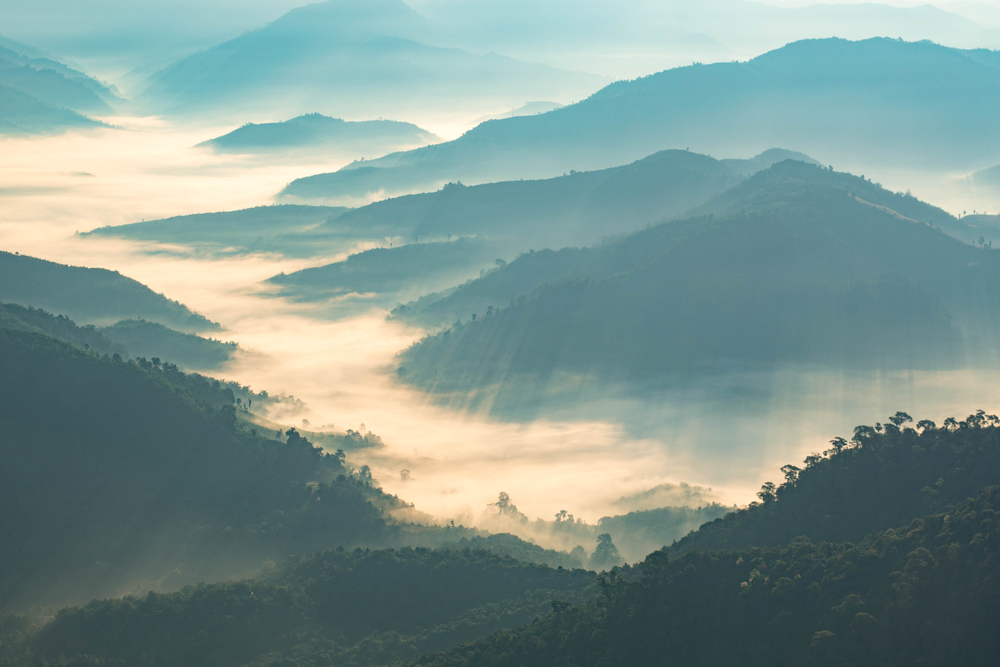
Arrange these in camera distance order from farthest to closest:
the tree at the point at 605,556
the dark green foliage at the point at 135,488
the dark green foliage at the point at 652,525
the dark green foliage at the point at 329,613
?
the dark green foliage at the point at 652,525 < the tree at the point at 605,556 < the dark green foliage at the point at 135,488 < the dark green foliage at the point at 329,613

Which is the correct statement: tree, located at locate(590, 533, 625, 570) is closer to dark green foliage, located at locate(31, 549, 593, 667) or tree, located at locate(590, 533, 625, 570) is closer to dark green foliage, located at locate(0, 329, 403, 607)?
dark green foliage, located at locate(31, 549, 593, 667)

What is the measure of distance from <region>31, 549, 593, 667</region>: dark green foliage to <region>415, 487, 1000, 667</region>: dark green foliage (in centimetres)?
1270

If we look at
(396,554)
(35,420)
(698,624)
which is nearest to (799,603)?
(698,624)

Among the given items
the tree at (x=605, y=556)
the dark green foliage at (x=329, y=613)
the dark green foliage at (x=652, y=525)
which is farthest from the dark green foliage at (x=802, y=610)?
the dark green foliage at (x=652, y=525)

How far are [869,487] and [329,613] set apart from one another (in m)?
58.6

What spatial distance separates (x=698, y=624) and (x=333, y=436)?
124m

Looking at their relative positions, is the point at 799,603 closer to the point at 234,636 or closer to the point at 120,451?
the point at 234,636

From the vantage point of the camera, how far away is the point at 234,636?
297 ft

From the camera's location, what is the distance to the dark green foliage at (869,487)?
84875 millimetres

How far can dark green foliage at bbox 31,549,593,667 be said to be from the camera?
8850 centimetres

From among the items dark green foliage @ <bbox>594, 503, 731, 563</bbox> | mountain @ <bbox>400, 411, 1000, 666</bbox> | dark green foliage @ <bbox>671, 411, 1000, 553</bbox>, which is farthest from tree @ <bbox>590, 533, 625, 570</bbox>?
mountain @ <bbox>400, 411, 1000, 666</bbox>

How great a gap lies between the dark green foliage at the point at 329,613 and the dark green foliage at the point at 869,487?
1927cm

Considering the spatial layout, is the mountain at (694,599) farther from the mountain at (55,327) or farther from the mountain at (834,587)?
the mountain at (55,327)

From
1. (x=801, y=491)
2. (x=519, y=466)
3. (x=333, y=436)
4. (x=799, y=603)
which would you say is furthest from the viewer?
(x=519, y=466)
